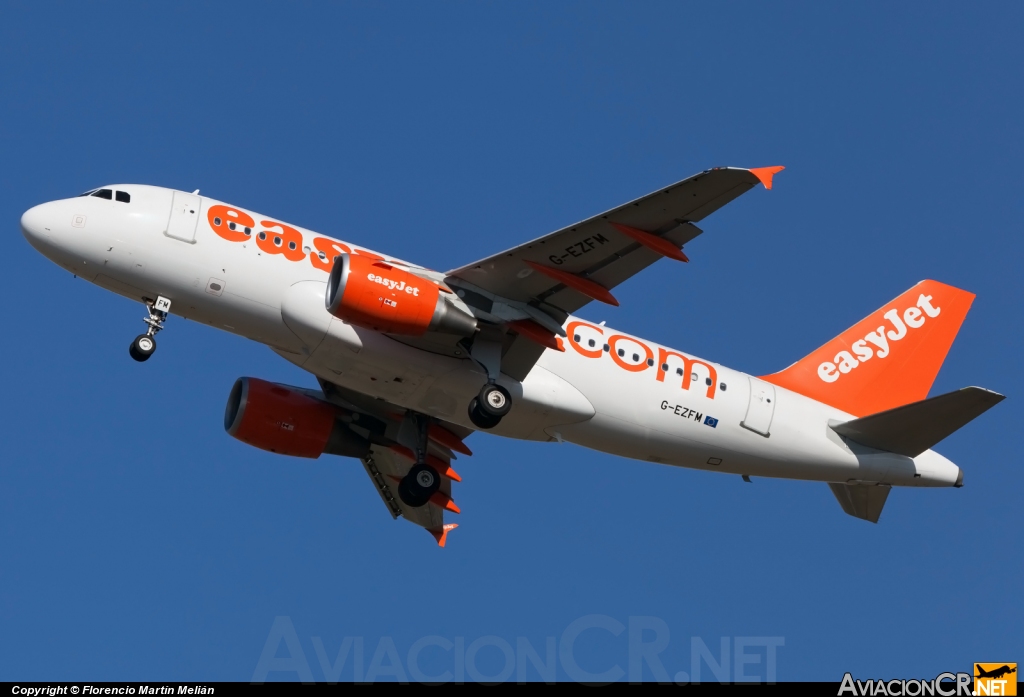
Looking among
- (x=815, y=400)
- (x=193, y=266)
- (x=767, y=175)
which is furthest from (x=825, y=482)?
(x=193, y=266)

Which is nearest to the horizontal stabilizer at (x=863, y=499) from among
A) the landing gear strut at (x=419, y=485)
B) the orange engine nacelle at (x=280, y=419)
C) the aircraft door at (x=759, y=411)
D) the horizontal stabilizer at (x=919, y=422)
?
the horizontal stabilizer at (x=919, y=422)

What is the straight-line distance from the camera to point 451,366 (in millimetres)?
30484

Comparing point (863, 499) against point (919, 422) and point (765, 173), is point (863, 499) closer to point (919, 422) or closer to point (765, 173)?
point (919, 422)

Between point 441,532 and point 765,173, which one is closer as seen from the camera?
point 765,173

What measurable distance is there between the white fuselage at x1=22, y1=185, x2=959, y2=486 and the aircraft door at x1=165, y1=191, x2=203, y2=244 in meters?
0.03

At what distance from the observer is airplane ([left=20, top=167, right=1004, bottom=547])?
94.1ft

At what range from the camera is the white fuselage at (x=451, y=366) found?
29.2 m

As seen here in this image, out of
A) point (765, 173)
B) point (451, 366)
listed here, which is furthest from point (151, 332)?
point (765, 173)

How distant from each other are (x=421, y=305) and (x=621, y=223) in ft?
16.3

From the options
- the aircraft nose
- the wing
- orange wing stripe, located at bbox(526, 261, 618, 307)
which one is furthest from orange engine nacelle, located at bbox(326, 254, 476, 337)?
the aircraft nose

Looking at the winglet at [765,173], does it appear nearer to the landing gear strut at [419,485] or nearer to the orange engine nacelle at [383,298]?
the orange engine nacelle at [383,298]

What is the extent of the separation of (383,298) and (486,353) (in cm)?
332

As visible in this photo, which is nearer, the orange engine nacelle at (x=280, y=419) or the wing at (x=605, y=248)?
the wing at (x=605, y=248)

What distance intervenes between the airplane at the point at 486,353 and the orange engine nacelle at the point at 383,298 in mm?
42
